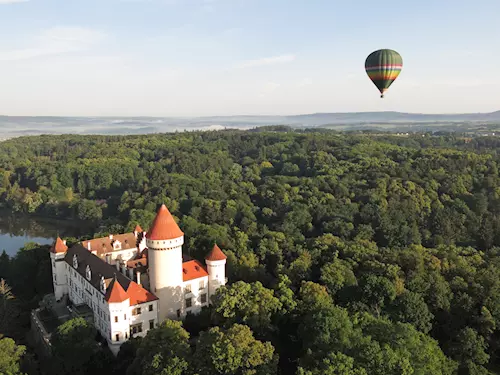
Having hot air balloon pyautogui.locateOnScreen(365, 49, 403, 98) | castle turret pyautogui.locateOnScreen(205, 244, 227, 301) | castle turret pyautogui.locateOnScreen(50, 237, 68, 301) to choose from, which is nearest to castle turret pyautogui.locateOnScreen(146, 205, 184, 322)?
castle turret pyautogui.locateOnScreen(205, 244, 227, 301)

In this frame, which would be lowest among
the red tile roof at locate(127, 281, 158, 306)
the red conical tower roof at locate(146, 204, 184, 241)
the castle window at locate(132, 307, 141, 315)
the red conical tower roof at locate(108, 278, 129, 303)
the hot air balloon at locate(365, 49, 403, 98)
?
the castle window at locate(132, 307, 141, 315)

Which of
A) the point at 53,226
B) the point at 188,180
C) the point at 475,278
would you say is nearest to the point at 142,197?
the point at 188,180

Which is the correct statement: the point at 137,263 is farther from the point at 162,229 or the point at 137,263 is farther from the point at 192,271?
the point at 162,229

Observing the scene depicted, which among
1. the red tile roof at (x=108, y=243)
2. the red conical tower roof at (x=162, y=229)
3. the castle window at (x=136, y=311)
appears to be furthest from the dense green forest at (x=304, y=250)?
the red tile roof at (x=108, y=243)

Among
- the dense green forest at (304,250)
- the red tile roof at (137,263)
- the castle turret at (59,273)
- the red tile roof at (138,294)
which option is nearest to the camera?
the dense green forest at (304,250)

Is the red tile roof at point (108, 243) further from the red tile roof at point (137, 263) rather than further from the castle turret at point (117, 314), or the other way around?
the castle turret at point (117, 314)

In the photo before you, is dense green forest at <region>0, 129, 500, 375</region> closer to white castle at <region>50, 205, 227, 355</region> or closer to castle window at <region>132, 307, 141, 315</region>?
white castle at <region>50, 205, 227, 355</region>

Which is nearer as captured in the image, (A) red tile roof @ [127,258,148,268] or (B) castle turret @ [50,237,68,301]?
(A) red tile roof @ [127,258,148,268]
